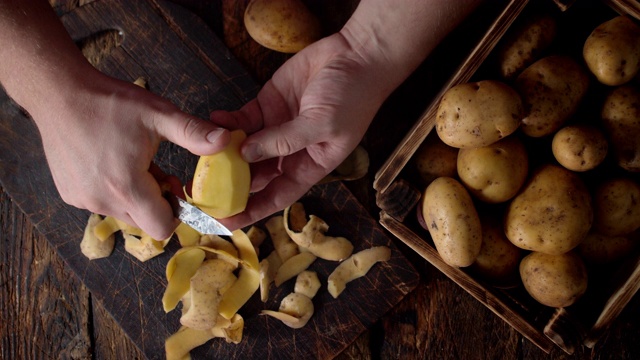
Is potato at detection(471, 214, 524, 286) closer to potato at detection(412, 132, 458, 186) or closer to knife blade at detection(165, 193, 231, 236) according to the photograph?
potato at detection(412, 132, 458, 186)

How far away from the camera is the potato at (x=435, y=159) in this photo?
1.45m

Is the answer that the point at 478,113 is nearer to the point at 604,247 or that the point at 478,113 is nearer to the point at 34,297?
the point at 604,247

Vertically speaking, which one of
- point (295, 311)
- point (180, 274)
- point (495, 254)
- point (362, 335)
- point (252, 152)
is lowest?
point (362, 335)

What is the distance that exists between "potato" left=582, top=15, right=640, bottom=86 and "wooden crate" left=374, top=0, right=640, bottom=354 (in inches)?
1.8

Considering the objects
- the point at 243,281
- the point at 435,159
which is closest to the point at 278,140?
the point at 435,159

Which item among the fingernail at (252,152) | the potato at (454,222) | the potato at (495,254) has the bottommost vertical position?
the potato at (495,254)

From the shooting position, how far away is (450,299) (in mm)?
1799

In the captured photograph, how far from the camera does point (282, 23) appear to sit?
1.67 metres

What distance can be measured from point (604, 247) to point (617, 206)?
16 centimetres

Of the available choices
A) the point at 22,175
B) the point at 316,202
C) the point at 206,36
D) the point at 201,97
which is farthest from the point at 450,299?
the point at 22,175

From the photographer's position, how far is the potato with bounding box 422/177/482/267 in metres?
1.32

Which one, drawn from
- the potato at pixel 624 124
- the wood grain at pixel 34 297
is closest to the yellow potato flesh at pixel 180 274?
the wood grain at pixel 34 297

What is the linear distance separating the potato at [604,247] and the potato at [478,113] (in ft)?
1.44

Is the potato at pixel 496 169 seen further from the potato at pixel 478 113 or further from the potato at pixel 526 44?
the potato at pixel 526 44
